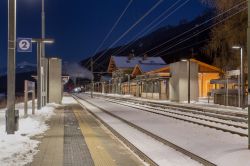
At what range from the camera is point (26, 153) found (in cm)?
1032

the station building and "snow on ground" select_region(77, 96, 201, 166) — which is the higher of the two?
the station building

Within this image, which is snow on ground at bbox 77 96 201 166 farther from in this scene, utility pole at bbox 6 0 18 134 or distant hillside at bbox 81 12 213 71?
distant hillside at bbox 81 12 213 71

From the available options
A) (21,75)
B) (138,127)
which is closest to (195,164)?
(138,127)

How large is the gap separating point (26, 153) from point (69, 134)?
14.9ft

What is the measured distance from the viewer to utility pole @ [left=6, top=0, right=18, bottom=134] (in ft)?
46.8

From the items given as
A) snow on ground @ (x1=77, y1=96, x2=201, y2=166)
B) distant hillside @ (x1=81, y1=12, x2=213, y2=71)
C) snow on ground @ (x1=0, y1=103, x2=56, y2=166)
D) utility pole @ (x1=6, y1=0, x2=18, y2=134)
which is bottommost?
snow on ground @ (x1=77, y1=96, x2=201, y2=166)

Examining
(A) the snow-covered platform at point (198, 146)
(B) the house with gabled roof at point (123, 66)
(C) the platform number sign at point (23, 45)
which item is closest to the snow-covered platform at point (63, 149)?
(A) the snow-covered platform at point (198, 146)

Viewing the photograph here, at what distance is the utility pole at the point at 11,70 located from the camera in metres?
14.3

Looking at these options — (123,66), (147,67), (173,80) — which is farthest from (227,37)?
(123,66)

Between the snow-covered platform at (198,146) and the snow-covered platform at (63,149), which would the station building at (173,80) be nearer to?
the snow-covered platform at (198,146)

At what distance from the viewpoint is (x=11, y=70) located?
14289mm

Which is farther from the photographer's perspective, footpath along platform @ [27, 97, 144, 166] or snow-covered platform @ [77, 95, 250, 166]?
footpath along platform @ [27, 97, 144, 166]

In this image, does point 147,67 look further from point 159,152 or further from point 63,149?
point 159,152

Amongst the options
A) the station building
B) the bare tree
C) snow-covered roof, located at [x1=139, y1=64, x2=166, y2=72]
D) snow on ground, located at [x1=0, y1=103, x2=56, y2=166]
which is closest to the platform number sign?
snow on ground, located at [x1=0, y1=103, x2=56, y2=166]
